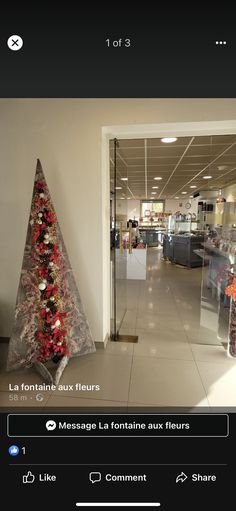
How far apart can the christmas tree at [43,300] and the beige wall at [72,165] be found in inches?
9.4

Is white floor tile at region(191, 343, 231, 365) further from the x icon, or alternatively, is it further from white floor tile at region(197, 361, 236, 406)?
the x icon

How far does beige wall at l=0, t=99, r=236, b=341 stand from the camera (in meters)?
1.89

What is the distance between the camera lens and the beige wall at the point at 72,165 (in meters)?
1.89

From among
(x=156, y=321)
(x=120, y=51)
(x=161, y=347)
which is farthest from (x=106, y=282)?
(x=120, y=51)

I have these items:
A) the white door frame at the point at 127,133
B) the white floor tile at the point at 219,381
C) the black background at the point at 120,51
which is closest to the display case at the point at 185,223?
the white door frame at the point at 127,133

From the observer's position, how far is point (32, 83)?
60cm

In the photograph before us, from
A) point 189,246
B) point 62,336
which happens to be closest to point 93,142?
point 62,336

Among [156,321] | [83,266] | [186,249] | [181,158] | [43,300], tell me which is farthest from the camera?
[186,249]

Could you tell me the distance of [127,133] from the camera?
2.09 m

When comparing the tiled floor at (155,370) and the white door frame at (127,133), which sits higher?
the white door frame at (127,133)

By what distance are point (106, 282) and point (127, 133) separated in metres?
1.43
